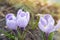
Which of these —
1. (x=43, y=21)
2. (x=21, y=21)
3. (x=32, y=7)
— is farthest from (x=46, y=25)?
(x=32, y=7)

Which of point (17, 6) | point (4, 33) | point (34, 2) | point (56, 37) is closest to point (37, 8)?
point (34, 2)

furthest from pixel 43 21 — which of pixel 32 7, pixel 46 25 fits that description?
→ pixel 32 7

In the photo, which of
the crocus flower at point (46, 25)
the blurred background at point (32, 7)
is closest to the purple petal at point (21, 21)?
the crocus flower at point (46, 25)

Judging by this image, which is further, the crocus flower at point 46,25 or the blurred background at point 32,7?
the blurred background at point 32,7

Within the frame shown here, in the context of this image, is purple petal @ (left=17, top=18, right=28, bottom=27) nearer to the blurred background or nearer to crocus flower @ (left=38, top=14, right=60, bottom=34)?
crocus flower @ (left=38, top=14, right=60, bottom=34)

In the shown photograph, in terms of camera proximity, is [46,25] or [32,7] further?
[32,7]

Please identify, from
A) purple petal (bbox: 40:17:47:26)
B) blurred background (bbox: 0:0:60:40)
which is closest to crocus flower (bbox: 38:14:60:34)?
purple petal (bbox: 40:17:47:26)

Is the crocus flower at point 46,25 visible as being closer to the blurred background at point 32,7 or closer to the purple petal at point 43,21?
the purple petal at point 43,21

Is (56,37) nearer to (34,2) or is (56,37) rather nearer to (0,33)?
(0,33)

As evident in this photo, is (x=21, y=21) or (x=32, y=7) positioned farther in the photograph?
(x=32, y=7)

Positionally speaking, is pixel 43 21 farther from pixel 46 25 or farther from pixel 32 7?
pixel 32 7

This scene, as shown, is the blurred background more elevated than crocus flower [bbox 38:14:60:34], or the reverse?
the blurred background
